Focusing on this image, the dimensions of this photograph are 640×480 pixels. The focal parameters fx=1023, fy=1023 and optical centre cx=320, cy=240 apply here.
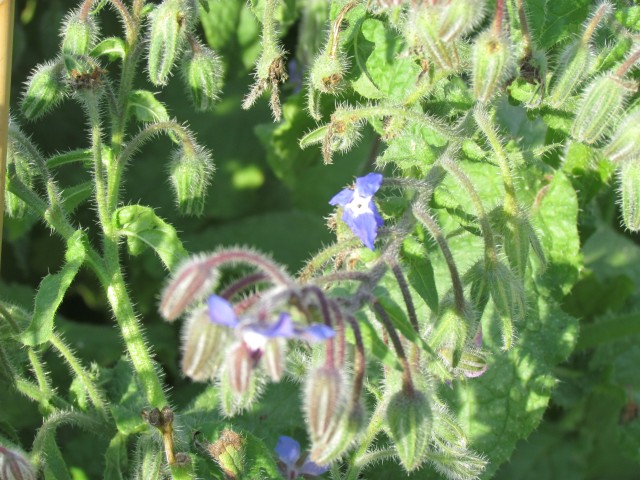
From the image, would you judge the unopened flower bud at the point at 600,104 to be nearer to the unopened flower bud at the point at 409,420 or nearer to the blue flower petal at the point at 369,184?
the blue flower petal at the point at 369,184

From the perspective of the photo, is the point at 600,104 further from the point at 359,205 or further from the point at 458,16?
the point at 359,205

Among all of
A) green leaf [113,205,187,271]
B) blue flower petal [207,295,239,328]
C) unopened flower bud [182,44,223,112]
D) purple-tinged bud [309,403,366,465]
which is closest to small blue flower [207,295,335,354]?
blue flower petal [207,295,239,328]

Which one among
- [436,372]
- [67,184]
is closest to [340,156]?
[67,184]

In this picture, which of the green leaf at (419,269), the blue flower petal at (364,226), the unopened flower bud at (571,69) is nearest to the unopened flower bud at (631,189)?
the unopened flower bud at (571,69)

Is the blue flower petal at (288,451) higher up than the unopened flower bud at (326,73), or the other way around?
the unopened flower bud at (326,73)

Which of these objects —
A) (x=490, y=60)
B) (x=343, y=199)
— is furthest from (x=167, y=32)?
(x=490, y=60)

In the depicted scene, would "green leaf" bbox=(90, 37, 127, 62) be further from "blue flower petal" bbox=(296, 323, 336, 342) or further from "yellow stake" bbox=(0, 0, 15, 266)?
"blue flower petal" bbox=(296, 323, 336, 342)

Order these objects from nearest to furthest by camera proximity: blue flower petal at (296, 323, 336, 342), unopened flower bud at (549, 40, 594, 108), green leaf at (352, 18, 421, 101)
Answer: blue flower petal at (296, 323, 336, 342), unopened flower bud at (549, 40, 594, 108), green leaf at (352, 18, 421, 101)

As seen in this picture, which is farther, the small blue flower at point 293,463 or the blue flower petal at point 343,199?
the small blue flower at point 293,463

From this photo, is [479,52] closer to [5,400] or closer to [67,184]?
[5,400]
